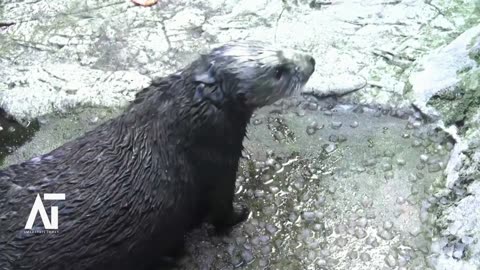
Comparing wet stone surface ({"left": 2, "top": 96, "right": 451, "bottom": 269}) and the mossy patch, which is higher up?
the mossy patch

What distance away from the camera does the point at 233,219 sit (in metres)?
3.03

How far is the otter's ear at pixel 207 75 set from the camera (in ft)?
8.50

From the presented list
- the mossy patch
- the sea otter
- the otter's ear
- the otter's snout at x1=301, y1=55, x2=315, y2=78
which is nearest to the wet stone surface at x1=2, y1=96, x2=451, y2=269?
the mossy patch

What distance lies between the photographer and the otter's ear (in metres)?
2.59

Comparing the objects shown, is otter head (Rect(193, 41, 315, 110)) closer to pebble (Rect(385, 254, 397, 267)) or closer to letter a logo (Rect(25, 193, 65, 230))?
letter a logo (Rect(25, 193, 65, 230))

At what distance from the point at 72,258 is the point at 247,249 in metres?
0.85

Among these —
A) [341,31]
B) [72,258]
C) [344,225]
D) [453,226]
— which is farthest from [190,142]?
[341,31]

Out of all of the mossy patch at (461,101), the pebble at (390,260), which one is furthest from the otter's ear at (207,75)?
the mossy patch at (461,101)

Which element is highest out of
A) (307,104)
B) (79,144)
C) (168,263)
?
(79,144)

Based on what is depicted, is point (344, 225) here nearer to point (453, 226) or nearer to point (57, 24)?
point (453, 226)

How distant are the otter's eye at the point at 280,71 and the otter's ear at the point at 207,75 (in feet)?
0.80

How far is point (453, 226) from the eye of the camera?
288 centimetres

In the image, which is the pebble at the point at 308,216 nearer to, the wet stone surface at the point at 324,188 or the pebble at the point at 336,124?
the wet stone surface at the point at 324,188

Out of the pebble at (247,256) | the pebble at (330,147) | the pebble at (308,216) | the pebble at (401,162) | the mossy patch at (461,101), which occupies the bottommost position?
the pebble at (247,256)
